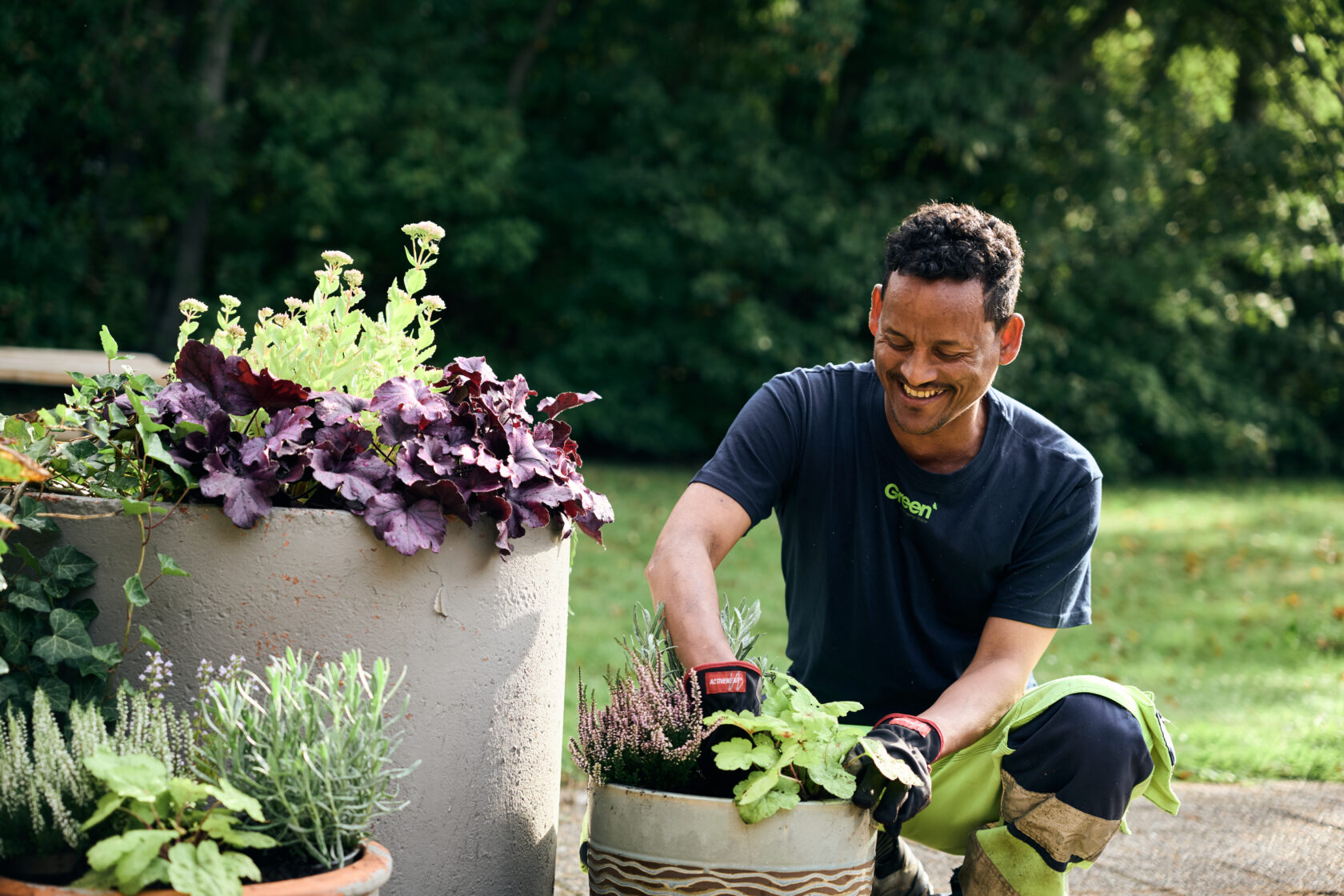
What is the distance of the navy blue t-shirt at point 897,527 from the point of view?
105 inches

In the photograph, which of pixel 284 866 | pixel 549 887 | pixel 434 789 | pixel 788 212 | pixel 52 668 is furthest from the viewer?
pixel 788 212

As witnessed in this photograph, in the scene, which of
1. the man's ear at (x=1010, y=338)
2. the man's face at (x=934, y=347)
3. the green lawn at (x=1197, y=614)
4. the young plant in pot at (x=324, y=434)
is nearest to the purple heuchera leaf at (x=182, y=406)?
the young plant in pot at (x=324, y=434)

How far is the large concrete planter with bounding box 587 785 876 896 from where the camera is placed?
1.90 meters

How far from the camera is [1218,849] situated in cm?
360

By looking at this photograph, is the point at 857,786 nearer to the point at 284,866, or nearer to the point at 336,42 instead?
the point at 284,866

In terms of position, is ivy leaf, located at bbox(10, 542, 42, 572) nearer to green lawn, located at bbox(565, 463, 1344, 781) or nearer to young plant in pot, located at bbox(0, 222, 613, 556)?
young plant in pot, located at bbox(0, 222, 613, 556)

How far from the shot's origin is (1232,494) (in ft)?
47.6

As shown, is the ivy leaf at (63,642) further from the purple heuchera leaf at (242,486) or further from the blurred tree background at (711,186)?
the blurred tree background at (711,186)

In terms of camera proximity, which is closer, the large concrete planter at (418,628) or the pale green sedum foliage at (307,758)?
the pale green sedum foliage at (307,758)

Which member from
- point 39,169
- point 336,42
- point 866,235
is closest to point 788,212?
point 866,235

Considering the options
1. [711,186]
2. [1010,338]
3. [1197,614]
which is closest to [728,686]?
[1010,338]

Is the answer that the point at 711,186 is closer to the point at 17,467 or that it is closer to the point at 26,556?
the point at 26,556

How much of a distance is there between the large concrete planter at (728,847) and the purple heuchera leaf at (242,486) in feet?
2.43

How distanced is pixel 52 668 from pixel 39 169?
12.8 metres
